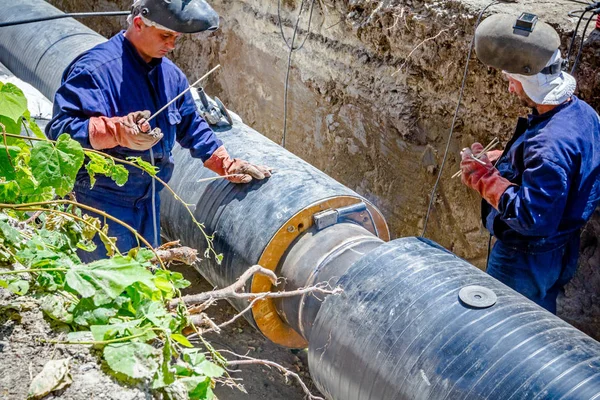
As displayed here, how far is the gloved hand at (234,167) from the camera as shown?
3477mm

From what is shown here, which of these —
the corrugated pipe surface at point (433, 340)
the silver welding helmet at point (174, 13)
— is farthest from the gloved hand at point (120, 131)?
the corrugated pipe surface at point (433, 340)

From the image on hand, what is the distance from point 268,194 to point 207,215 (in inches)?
15.0

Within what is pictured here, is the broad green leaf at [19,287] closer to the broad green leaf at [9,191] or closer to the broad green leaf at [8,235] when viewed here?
the broad green leaf at [8,235]

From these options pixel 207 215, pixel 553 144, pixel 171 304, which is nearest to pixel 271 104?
pixel 207 215

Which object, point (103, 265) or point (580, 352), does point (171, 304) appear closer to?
point (103, 265)

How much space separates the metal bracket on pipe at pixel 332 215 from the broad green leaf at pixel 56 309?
173 centimetres

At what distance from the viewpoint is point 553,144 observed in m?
2.88

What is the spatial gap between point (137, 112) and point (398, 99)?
6.96ft

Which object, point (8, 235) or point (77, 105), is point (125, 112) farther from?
point (8, 235)

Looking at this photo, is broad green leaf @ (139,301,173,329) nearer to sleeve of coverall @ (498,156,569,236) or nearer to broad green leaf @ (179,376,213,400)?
broad green leaf @ (179,376,213,400)

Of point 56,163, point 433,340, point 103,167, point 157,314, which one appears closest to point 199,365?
point 157,314

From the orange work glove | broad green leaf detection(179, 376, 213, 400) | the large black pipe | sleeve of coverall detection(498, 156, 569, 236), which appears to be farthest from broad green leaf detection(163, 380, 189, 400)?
the orange work glove

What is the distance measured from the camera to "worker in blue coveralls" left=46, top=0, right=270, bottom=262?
9.89 ft

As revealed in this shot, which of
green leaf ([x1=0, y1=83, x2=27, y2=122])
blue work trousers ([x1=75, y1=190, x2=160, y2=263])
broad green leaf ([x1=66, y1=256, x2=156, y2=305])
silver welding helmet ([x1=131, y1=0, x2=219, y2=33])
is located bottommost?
blue work trousers ([x1=75, y1=190, x2=160, y2=263])
